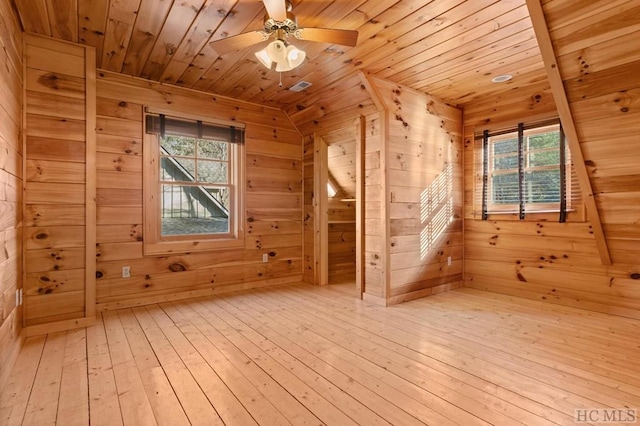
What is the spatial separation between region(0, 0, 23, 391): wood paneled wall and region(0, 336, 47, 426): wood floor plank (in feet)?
0.16

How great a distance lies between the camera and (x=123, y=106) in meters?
Answer: 3.24

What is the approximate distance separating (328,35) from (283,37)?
0.29m

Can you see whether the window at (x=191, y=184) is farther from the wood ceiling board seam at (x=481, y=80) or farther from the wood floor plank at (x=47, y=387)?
the wood ceiling board seam at (x=481, y=80)

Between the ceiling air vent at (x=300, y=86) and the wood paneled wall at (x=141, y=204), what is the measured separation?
29.0 inches

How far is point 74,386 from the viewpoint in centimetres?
178

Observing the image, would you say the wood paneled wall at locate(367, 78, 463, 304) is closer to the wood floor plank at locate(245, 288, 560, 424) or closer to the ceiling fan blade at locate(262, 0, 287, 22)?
the wood floor plank at locate(245, 288, 560, 424)

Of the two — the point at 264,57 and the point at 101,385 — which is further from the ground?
the point at 264,57

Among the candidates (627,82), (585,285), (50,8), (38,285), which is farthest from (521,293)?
(50,8)

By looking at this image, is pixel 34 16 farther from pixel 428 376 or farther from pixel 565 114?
pixel 565 114

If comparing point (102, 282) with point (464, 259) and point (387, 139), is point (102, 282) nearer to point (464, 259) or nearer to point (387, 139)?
point (387, 139)

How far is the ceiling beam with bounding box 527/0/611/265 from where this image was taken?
6.40 feet

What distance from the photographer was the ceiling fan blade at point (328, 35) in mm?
2018

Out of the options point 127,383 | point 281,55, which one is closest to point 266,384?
point 127,383

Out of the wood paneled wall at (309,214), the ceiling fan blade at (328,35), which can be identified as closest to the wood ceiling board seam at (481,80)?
the ceiling fan blade at (328,35)
